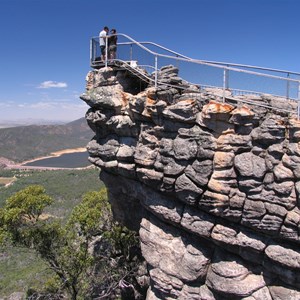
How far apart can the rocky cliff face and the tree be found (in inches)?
235

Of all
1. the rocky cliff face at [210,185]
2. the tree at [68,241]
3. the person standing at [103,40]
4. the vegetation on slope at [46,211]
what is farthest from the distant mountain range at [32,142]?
the rocky cliff face at [210,185]

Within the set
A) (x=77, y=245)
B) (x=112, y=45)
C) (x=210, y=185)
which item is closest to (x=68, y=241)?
(x=77, y=245)

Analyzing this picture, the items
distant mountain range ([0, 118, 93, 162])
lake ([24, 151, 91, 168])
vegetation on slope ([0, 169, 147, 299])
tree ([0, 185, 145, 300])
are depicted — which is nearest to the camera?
tree ([0, 185, 145, 300])

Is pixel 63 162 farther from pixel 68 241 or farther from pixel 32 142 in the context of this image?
pixel 68 241

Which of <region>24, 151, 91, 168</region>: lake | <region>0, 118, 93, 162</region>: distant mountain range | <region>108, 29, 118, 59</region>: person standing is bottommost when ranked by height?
<region>24, 151, 91, 168</region>: lake

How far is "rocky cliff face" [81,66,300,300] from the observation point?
12328 millimetres

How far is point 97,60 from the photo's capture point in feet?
61.4

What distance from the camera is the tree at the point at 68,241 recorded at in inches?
822

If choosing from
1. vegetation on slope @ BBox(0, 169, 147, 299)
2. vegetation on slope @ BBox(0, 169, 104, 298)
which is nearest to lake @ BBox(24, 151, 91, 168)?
vegetation on slope @ BBox(0, 169, 104, 298)

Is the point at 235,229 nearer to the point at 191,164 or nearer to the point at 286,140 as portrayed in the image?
the point at 191,164

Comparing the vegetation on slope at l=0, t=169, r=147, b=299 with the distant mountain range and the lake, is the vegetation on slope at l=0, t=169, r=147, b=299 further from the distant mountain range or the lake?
the distant mountain range

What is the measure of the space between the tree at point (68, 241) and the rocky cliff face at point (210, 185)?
596 centimetres

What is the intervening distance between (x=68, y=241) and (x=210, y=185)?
1307 centimetres

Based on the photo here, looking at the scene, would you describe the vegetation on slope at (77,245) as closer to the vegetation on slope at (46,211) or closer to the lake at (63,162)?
the vegetation on slope at (46,211)
